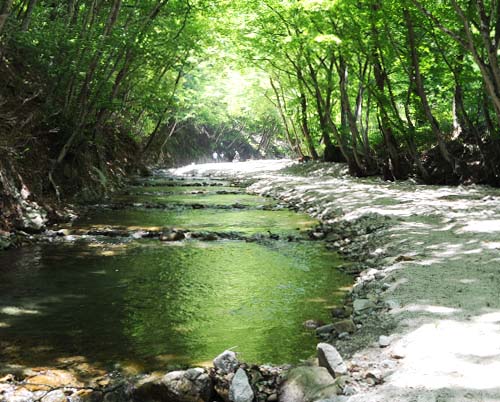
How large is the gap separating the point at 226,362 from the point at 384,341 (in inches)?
52.8

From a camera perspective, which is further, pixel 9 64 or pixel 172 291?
pixel 9 64

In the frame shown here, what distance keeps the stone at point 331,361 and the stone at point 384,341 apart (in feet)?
1.60

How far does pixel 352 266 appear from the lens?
7.48m

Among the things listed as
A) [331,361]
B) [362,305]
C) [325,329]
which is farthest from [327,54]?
[331,361]

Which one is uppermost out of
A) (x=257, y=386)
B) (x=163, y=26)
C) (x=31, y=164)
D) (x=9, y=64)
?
(x=163, y=26)

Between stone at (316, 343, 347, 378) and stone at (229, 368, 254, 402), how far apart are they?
0.61 metres

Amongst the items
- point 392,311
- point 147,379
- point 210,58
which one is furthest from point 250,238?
point 210,58

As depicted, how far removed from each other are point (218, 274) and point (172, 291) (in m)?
1.01

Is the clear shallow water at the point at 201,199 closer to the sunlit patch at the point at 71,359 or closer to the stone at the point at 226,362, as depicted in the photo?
the sunlit patch at the point at 71,359

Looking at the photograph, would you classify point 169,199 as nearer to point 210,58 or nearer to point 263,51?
point 263,51

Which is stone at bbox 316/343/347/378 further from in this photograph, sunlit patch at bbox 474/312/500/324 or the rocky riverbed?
sunlit patch at bbox 474/312/500/324

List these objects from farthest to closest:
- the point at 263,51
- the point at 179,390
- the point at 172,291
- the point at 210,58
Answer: the point at 210,58 → the point at 263,51 → the point at 172,291 → the point at 179,390

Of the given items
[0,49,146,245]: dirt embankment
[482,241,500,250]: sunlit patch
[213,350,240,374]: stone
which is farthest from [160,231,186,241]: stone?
[213,350,240,374]: stone

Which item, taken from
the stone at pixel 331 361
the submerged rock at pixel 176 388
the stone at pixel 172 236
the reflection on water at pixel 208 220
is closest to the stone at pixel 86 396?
the submerged rock at pixel 176 388
